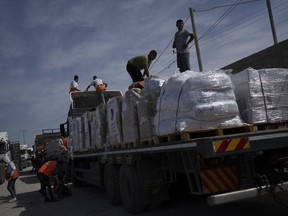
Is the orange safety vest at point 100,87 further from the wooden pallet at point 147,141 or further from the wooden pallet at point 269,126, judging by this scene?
the wooden pallet at point 269,126

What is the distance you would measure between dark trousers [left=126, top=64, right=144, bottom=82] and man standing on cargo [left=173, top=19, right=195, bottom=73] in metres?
0.98

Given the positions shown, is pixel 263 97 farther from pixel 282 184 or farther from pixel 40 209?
pixel 40 209

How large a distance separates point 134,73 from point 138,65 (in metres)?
0.24

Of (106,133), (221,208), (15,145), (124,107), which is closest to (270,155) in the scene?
(221,208)

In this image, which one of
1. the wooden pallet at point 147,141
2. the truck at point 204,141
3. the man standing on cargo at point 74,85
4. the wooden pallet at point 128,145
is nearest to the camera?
the truck at point 204,141

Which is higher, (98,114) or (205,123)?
(98,114)

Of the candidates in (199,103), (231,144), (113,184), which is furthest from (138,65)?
(231,144)

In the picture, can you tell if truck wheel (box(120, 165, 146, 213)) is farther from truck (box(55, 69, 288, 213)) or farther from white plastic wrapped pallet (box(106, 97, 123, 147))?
white plastic wrapped pallet (box(106, 97, 123, 147))

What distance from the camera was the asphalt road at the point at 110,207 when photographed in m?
6.35

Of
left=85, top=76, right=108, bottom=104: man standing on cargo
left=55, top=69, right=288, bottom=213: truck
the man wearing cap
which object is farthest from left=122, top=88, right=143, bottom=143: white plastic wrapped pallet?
the man wearing cap

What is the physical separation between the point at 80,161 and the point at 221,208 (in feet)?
21.3

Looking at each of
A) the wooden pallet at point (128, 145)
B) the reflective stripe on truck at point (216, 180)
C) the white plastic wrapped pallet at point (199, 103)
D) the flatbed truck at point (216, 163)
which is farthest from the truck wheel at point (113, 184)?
the reflective stripe on truck at point (216, 180)

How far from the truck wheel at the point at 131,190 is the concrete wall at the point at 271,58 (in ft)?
14.3

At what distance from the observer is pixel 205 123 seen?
15.7 ft
